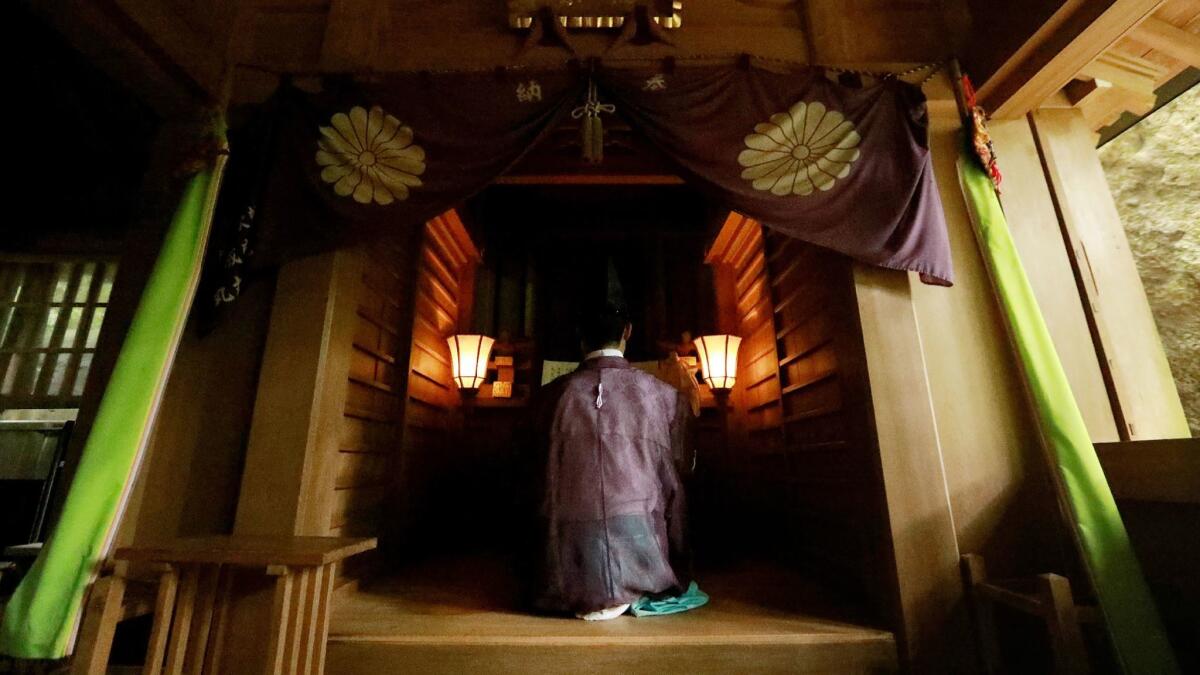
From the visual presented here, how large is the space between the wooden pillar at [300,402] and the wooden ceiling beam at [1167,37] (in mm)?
5657

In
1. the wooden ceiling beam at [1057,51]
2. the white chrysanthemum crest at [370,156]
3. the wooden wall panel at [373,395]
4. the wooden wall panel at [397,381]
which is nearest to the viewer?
the wooden ceiling beam at [1057,51]

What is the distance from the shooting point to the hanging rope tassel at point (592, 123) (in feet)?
10.4

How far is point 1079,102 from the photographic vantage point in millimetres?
3303

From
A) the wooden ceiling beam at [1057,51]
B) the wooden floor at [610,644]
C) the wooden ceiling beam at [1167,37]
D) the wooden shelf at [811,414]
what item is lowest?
the wooden floor at [610,644]

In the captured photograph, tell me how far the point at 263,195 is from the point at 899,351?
4.49 meters

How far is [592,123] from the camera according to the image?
10.5ft

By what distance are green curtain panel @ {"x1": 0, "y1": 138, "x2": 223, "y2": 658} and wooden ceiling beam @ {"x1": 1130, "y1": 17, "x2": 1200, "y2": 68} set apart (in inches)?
244

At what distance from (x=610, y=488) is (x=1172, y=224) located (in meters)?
4.31

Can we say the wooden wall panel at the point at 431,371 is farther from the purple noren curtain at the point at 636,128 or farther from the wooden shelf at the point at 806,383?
the wooden shelf at the point at 806,383

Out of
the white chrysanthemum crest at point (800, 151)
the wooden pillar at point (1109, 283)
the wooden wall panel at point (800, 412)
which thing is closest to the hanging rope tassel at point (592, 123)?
the white chrysanthemum crest at point (800, 151)

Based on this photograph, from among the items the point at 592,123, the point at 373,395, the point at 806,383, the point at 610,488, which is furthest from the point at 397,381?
the point at 806,383

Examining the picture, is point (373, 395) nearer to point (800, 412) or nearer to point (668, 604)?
point (668, 604)

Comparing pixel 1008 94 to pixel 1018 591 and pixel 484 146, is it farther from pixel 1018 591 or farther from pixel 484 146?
pixel 484 146

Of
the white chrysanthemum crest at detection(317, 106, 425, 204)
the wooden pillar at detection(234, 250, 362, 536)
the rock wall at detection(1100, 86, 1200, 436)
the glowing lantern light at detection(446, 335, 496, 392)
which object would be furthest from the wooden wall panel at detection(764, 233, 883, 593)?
the wooden pillar at detection(234, 250, 362, 536)
